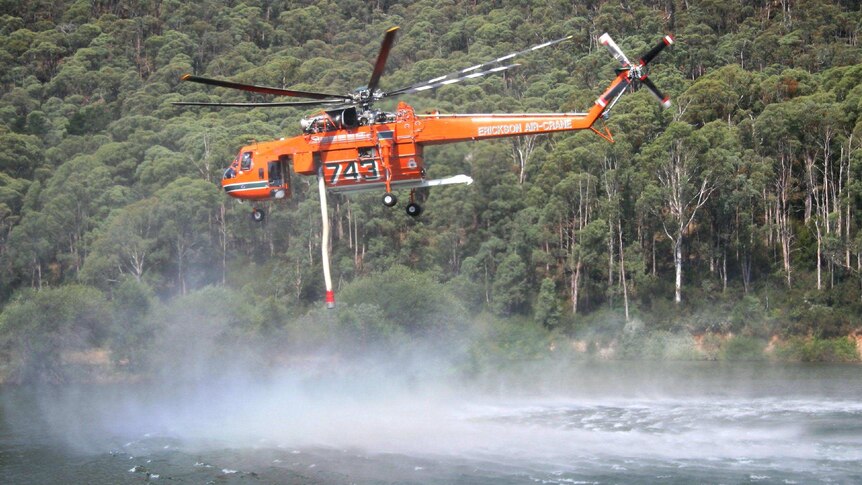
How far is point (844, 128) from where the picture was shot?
57344mm

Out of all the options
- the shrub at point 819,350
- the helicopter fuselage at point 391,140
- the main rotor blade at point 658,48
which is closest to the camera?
the main rotor blade at point 658,48

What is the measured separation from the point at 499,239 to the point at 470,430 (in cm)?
2672

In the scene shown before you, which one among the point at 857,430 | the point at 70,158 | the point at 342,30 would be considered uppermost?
the point at 342,30

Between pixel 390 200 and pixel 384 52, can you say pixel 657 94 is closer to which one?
pixel 384 52

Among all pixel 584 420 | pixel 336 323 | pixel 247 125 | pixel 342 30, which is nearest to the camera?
pixel 584 420

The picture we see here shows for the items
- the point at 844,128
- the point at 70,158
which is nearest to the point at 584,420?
the point at 844,128

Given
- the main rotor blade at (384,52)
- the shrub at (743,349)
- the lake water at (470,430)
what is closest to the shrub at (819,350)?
the shrub at (743,349)

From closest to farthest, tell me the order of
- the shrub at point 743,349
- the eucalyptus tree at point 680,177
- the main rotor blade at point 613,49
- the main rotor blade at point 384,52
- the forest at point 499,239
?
the main rotor blade at point 384,52 → the main rotor blade at point 613,49 → the shrub at point 743,349 → the forest at point 499,239 → the eucalyptus tree at point 680,177

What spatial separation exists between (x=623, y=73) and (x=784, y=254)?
34.5 m

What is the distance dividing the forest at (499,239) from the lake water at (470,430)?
4653mm

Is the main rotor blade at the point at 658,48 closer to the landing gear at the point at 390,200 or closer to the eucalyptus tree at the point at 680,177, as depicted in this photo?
the landing gear at the point at 390,200

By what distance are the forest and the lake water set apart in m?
4.65

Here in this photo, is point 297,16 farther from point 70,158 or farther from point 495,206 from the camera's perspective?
point 495,206

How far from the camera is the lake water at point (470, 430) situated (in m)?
29.0
